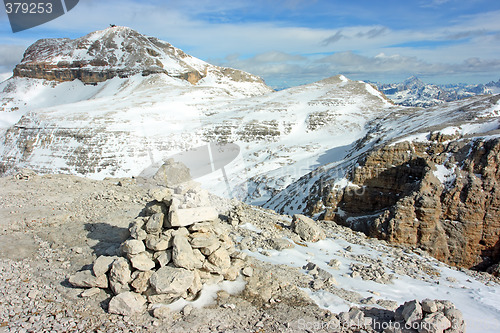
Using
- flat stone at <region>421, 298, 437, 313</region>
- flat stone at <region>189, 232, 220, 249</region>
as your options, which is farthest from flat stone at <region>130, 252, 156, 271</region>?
flat stone at <region>421, 298, 437, 313</region>

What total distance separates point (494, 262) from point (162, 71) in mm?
143985

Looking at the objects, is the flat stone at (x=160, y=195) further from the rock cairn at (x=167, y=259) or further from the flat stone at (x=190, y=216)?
the flat stone at (x=190, y=216)

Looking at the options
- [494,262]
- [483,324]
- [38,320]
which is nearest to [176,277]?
[38,320]

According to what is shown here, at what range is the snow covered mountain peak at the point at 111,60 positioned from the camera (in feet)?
484

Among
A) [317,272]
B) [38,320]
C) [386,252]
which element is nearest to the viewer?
[38,320]

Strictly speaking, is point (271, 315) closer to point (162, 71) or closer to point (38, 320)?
point (38, 320)

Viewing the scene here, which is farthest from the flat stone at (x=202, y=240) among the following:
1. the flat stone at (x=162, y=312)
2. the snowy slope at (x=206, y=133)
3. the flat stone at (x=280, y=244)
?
the snowy slope at (x=206, y=133)

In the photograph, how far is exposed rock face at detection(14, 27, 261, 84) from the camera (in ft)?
484

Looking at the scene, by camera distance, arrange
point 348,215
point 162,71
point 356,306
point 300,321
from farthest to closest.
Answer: point 162,71 → point 348,215 → point 356,306 → point 300,321

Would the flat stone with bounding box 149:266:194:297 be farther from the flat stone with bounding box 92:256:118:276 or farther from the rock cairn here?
the flat stone with bounding box 92:256:118:276

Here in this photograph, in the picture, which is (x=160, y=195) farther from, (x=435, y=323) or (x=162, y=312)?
(x=435, y=323)

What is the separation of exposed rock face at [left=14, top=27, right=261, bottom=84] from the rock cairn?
143024 millimetres

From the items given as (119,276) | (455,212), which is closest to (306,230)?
(119,276)

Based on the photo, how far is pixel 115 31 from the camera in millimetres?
173125
